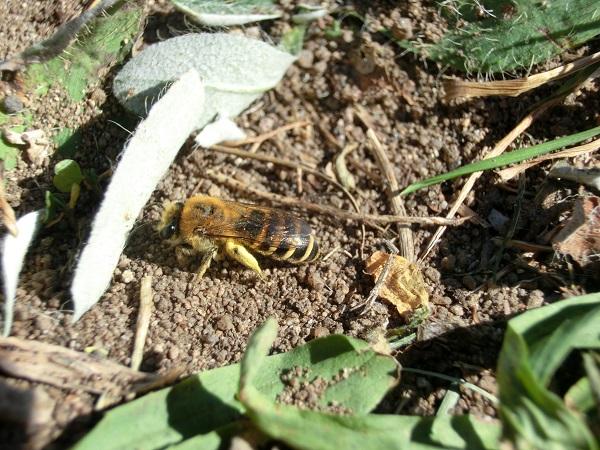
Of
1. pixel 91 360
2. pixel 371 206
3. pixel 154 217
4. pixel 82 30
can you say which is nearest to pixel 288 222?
pixel 371 206

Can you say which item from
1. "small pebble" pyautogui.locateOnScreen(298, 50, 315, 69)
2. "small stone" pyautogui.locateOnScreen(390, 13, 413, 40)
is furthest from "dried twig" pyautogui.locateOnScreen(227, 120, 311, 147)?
"small stone" pyautogui.locateOnScreen(390, 13, 413, 40)

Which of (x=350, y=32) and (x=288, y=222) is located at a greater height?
(x=350, y=32)

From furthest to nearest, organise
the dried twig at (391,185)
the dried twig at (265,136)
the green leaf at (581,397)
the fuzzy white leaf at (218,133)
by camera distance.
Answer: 1. the dried twig at (265,136)
2. the fuzzy white leaf at (218,133)
3. the dried twig at (391,185)
4. the green leaf at (581,397)

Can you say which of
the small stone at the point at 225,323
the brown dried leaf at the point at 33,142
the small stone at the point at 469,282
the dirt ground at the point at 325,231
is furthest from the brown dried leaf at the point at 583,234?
the brown dried leaf at the point at 33,142

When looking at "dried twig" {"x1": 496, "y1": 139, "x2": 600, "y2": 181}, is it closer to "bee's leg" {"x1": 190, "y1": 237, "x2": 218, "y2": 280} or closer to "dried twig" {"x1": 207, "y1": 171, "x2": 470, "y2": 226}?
"dried twig" {"x1": 207, "y1": 171, "x2": 470, "y2": 226}

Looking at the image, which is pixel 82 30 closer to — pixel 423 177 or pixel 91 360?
pixel 91 360

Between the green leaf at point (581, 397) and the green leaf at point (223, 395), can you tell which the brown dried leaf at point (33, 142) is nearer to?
the green leaf at point (223, 395)

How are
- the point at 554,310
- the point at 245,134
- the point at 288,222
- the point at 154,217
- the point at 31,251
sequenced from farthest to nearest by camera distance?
the point at 245,134, the point at 154,217, the point at 288,222, the point at 31,251, the point at 554,310

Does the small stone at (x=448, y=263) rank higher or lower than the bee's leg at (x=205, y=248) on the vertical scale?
lower
